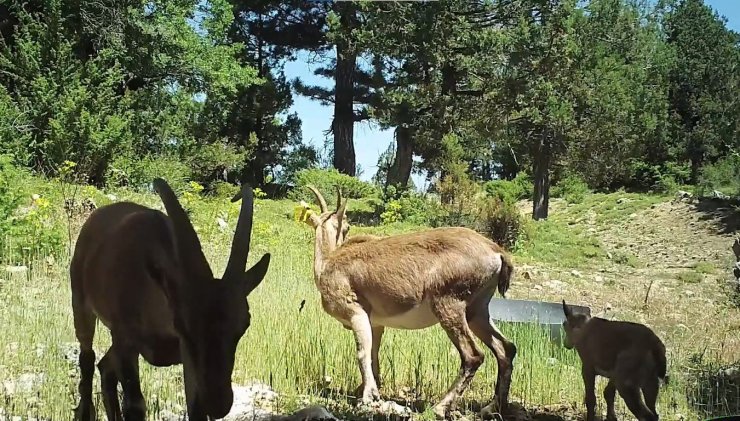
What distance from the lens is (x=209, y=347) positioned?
175 cm

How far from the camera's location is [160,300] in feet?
6.50

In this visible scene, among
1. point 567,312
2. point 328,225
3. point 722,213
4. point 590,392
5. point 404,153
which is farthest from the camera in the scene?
point 404,153

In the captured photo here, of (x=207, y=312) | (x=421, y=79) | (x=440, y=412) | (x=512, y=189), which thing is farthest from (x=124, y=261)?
(x=421, y=79)

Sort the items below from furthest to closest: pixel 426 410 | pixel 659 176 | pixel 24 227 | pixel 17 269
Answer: pixel 659 176, pixel 24 227, pixel 17 269, pixel 426 410

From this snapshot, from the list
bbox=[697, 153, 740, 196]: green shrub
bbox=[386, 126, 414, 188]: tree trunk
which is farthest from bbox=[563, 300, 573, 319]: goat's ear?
bbox=[386, 126, 414, 188]: tree trunk

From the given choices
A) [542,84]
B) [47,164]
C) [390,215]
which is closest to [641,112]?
[542,84]

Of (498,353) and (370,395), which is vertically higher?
(498,353)

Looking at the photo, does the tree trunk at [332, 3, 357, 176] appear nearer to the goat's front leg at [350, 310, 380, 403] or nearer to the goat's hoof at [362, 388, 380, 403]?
the goat's front leg at [350, 310, 380, 403]

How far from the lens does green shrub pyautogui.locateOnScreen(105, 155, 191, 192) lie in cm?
452

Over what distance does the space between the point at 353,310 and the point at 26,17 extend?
9.04 m

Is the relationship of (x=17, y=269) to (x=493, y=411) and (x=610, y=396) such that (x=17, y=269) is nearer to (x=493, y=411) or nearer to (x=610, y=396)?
(x=493, y=411)

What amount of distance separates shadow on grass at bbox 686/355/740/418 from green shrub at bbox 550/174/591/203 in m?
14.9

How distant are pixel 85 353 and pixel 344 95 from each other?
43.1ft

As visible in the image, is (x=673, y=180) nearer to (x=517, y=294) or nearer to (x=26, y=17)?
(x=517, y=294)
